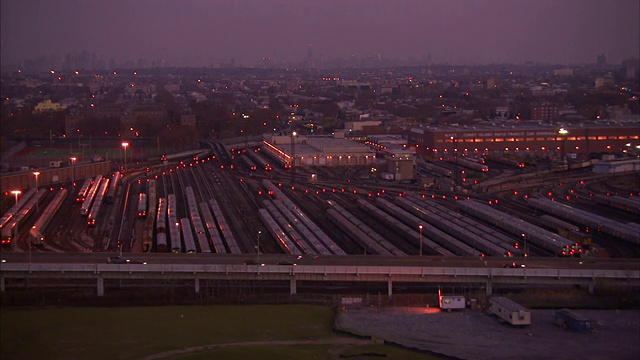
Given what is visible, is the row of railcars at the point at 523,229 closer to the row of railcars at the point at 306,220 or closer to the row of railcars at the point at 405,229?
the row of railcars at the point at 405,229

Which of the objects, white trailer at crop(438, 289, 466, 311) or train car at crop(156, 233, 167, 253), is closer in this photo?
white trailer at crop(438, 289, 466, 311)

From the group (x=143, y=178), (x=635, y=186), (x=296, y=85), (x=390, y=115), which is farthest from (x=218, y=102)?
(x=635, y=186)

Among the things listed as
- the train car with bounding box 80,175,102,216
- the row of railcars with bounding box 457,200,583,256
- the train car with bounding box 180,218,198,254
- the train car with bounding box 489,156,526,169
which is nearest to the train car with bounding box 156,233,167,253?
the train car with bounding box 180,218,198,254

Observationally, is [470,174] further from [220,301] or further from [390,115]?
[390,115]

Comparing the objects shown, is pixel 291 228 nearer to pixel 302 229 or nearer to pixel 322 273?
pixel 302 229

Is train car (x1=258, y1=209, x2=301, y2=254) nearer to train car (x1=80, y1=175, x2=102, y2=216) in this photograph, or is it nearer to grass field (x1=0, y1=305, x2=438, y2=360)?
grass field (x1=0, y1=305, x2=438, y2=360)

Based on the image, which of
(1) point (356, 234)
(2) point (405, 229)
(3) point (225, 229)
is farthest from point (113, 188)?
(2) point (405, 229)
